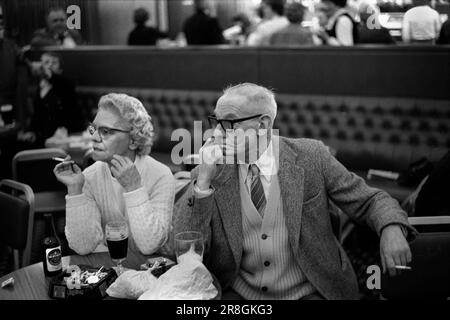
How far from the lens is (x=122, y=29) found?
5809 mm

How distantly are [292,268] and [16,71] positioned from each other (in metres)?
4.30

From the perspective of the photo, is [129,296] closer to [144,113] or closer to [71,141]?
[144,113]

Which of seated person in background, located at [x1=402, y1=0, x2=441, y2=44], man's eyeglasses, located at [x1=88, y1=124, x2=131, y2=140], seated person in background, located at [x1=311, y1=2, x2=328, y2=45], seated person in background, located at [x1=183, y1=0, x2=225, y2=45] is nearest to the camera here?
man's eyeglasses, located at [x1=88, y1=124, x2=131, y2=140]

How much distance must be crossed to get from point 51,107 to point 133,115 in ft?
6.73

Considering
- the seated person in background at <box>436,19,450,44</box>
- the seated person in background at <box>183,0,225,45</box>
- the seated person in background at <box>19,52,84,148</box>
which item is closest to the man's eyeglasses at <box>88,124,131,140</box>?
the seated person in background at <box>19,52,84,148</box>

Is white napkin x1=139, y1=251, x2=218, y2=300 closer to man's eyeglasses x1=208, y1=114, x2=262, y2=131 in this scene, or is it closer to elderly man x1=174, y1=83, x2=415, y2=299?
elderly man x1=174, y1=83, x2=415, y2=299

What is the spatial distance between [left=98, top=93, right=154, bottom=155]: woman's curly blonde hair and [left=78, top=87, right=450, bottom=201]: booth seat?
2.04m

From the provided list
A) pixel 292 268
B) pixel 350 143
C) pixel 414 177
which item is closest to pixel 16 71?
pixel 350 143

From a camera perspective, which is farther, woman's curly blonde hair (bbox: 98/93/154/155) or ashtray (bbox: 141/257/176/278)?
woman's curly blonde hair (bbox: 98/93/154/155)

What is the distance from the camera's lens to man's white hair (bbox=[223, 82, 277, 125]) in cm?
182

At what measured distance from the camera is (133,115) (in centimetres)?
206

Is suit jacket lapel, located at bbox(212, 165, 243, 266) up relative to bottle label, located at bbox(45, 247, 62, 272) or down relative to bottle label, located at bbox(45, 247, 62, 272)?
up

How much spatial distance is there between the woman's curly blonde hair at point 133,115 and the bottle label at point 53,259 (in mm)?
543
